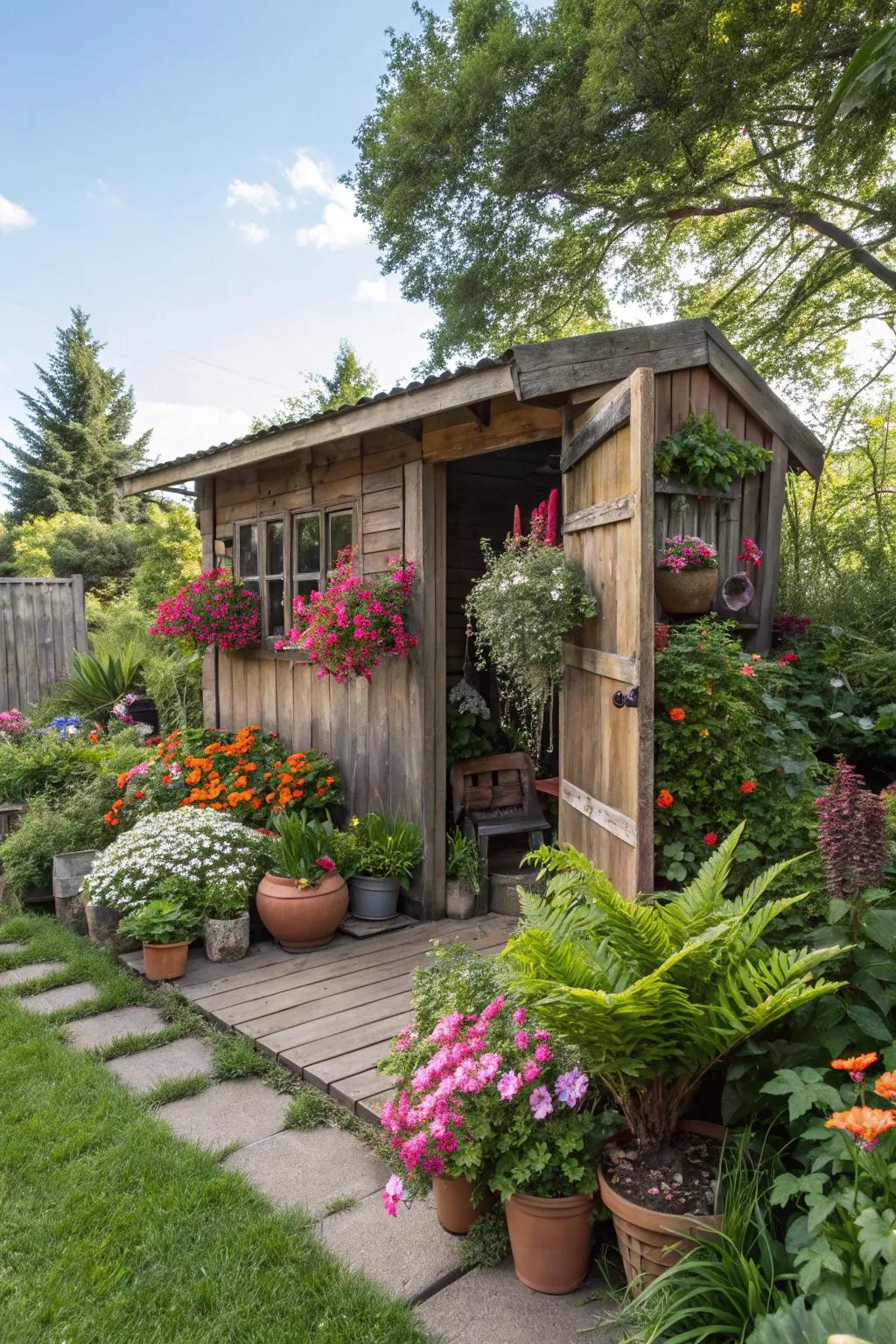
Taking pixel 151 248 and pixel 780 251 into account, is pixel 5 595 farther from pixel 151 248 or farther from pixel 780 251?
pixel 780 251

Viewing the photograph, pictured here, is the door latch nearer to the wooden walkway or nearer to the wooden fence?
the wooden walkway

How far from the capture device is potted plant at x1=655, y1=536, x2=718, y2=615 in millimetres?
3383

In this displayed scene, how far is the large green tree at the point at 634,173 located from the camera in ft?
24.6

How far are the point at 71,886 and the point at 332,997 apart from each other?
6.20 ft

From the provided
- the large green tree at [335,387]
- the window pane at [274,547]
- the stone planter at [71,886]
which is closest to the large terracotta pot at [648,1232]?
the stone planter at [71,886]

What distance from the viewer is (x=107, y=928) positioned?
13.6 feet

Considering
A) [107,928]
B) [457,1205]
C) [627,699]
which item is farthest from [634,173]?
[457,1205]

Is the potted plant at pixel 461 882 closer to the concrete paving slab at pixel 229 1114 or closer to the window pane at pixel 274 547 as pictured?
the concrete paving slab at pixel 229 1114

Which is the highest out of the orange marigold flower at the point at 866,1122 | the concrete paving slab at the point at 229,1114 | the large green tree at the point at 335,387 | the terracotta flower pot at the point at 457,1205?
the large green tree at the point at 335,387

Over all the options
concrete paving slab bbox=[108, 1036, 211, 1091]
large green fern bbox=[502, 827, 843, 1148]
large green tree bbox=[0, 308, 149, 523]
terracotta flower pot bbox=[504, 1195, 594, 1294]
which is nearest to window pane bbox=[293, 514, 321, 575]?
concrete paving slab bbox=[108, 1036, 211, 1091]

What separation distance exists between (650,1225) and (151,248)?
589 inches

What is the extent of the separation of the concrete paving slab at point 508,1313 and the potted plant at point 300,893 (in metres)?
2.21

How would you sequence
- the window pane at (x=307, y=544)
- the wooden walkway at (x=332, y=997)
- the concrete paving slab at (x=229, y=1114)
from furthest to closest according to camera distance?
the window pane at (x=307, y=544), the wooden walkway at (x=332, y=997), the concrete paving slab at (x=229, y=1114)

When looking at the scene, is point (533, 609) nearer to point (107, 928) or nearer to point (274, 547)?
point (107, 928)
